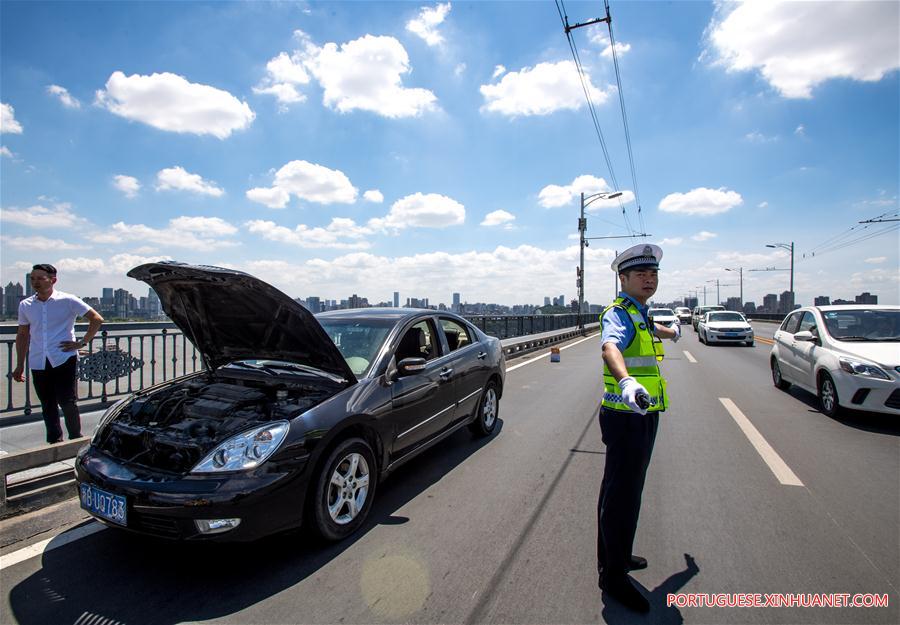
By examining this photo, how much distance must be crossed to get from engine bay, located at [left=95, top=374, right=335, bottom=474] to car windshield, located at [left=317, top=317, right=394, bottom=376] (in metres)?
0.53

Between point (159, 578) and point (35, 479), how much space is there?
5.39 feet

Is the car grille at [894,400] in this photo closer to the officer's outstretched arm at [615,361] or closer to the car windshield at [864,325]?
the car windshield at [864,325]

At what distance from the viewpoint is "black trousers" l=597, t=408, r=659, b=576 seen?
8.28 feet

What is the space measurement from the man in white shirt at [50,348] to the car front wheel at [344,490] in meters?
3.22

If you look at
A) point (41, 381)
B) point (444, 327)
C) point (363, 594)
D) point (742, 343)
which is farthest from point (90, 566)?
point (742, 343)

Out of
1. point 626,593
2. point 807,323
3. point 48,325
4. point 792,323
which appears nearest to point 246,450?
point 626,593

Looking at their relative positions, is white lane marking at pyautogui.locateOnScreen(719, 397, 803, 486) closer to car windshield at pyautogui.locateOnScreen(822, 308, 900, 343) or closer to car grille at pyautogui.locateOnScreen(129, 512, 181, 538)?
car windshield at pyautogui.locateOnScreen(822, 308, 900, 343)

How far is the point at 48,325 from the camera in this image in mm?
4633

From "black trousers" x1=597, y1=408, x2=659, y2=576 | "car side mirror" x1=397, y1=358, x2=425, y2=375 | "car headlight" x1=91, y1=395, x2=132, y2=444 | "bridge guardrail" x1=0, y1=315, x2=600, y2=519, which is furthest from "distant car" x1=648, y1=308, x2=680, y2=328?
"bridge guardrail" x1=0, y1=315, x2=600, y2=519

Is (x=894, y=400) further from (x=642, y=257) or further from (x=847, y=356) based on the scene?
(x=642, y=257)

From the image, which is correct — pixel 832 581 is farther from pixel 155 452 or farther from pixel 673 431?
pixel 155 452

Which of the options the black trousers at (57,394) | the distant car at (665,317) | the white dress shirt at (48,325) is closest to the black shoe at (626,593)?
the distant car at (665,317)

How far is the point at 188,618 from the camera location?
7.95ft

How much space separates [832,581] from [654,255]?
214 cm
